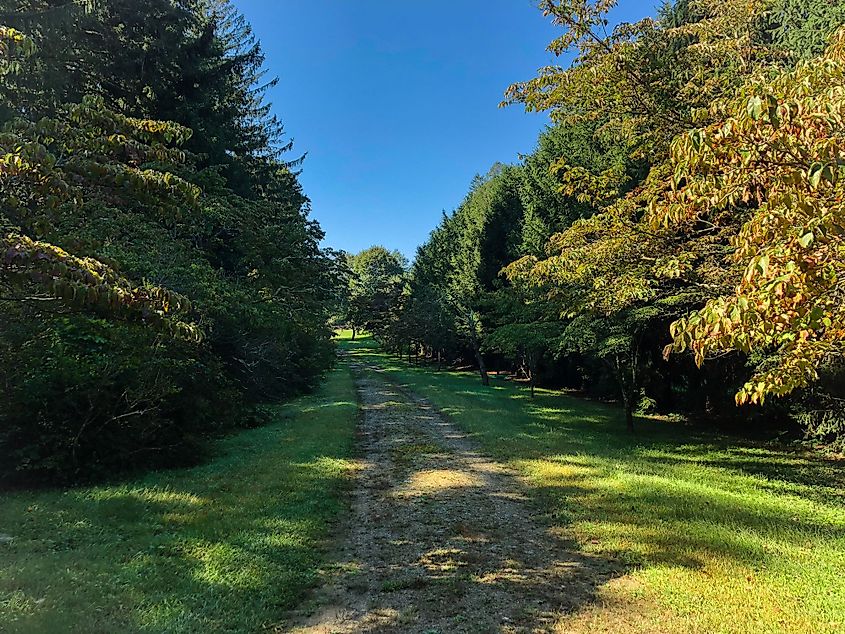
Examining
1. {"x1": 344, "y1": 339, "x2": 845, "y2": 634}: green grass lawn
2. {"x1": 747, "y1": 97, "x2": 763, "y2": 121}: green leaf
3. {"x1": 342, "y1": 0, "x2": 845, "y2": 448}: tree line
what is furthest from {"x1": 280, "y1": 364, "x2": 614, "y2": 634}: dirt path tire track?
{"x1": 747, "y1": 97, "x2": 763, "y2": 121}: green leaf

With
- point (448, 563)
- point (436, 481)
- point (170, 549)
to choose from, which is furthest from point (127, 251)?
point (448, 563)

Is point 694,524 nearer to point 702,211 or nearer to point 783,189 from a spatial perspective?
point 702,211

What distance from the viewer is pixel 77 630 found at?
3434 millimetres

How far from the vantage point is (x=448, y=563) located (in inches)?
194

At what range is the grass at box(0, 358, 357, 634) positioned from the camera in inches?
147

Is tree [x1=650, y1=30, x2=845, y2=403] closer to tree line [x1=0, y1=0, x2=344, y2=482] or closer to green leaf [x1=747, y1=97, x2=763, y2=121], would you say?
green leaf [x1=747, y1=97, x2=763, y2=121]

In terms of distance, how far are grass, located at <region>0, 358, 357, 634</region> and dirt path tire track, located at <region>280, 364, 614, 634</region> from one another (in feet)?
1.39

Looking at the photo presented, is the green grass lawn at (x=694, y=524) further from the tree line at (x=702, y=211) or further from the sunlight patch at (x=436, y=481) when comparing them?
the tree line at (x=702, y=211)

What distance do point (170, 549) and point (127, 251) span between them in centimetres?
655

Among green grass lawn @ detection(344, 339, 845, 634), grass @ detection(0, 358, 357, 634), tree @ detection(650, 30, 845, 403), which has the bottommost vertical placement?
grass @ detection(0, 358, 357, 634)

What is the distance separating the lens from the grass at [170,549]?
12.2 ft

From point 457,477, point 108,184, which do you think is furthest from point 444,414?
point 108,184

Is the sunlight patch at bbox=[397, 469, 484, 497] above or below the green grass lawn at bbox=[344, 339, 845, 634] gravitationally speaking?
below

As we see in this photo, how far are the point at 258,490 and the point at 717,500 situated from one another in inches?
254
